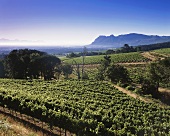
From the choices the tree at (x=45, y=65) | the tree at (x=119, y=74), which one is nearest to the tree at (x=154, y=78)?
the tree at (x=119, y=74)

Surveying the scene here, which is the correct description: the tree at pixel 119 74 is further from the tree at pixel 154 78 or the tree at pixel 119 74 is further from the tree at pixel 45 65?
the tree at pixel 45 65

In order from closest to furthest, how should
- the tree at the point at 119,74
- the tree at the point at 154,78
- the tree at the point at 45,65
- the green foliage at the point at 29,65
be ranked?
1. the tree at the point at 154,78
2. the tree at the point at 119,74
3. the tree at the point at 45,65
4. the green foliage at the point at 29,65

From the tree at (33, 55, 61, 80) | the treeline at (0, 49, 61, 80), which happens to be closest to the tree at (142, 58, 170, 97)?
the tree at (33, 55, 61, 80)

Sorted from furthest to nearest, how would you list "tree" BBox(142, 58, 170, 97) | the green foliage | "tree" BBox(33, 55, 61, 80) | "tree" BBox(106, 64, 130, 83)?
1. the green foliage
2. "tree" BBox(33, 55, 61, 80)
3. "tree" BBox(106, 64, 130, 83)
4. "tree" BBox(142, 58, 170, 97)

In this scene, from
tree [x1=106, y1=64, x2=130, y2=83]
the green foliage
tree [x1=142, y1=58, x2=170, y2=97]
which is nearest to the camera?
tree [x1=142, y1=58, x2=170, y2=97]

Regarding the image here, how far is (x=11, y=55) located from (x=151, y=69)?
4510 cm

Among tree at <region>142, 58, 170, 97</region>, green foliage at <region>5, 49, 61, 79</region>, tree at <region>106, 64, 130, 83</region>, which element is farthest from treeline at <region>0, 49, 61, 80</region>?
tree at <region>142, 58, 170, 97</region>

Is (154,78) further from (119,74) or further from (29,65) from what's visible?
(29,65)

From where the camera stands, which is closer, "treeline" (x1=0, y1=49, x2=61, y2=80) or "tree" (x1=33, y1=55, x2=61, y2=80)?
"tree" (x1=33, y1=55, x2=61, y2=80)

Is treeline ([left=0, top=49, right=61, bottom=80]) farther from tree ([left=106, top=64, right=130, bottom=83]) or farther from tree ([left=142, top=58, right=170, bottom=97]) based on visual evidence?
tree ([left=142, top=58, right=170, bottom=97])

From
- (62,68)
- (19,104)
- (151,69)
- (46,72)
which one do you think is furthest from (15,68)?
(19,104)

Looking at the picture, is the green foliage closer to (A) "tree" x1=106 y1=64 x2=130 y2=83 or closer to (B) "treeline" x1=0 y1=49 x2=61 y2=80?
(B) "treeline" x1=0 y1=49 x2=61 y2=80

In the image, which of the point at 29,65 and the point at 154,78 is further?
the point at 29,65

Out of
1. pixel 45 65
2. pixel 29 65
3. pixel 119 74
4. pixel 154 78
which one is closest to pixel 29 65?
pixel 29 65
